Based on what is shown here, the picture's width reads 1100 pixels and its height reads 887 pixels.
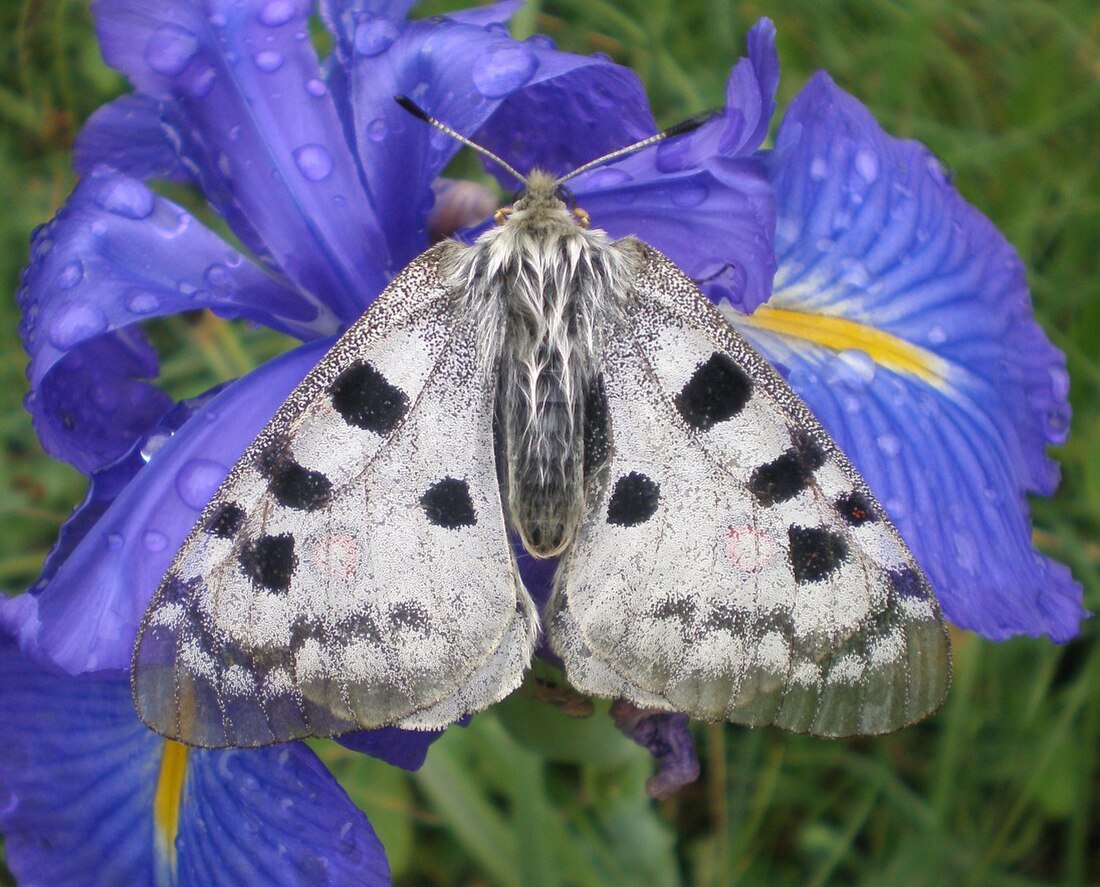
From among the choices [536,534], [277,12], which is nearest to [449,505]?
[536,534]

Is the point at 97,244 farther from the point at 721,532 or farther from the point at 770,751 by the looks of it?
the point at 770,751

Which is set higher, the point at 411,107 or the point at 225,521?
the point at 411,107

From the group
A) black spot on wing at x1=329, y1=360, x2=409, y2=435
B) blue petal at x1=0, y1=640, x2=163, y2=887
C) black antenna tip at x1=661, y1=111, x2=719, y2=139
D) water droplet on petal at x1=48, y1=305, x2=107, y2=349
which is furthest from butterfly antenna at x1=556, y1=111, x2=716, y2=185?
blue petal at x1=0, y1=640, x2=163, y2=887

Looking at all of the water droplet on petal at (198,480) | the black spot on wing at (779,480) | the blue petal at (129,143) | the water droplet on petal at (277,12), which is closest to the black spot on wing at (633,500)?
the black spot on wing at (779,480)

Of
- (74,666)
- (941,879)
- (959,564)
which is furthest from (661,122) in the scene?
(74,666)

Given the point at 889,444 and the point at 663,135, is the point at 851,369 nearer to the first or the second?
the point at 889,444
